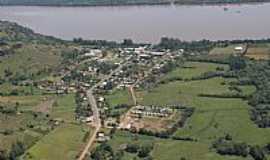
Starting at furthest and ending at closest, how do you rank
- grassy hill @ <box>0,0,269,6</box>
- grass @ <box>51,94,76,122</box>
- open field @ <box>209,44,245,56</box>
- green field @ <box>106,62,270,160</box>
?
grassy hill @ <box>0,0,269,6</box> < open field @ <box>209,44,245,56</box> < grass @ <box>51,94,76,122</box> < green field @ <box>106,62,270,160</box>

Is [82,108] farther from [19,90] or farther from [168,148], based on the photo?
[168,148]

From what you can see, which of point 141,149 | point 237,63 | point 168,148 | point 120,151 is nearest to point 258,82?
point 237,63

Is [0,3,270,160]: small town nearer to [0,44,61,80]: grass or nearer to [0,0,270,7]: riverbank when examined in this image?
[0,44,61,80]: grass

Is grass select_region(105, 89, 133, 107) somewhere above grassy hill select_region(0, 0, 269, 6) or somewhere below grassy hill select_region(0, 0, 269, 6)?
below

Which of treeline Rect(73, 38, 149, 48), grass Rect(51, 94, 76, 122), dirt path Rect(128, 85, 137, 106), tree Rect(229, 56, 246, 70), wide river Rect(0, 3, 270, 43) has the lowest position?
grass Rect(51, 94, 76, 122)

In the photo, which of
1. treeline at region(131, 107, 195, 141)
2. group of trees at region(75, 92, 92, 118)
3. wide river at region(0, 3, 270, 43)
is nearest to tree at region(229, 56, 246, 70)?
wide river at region(0, 3, 270, 43)

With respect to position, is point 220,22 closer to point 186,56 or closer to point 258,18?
point 258,18

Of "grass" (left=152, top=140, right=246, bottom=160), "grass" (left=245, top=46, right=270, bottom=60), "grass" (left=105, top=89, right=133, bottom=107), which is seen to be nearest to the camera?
"grass" (left=152, top=140, right=246, bottom=160)

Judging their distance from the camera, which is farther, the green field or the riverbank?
the riverbank
